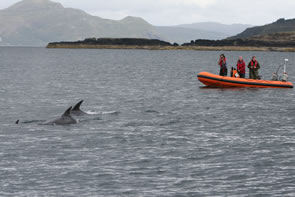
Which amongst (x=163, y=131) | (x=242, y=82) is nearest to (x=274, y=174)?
(x=163, y=131)

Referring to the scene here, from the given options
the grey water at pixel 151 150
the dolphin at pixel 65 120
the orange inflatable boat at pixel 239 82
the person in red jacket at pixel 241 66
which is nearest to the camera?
the grey water at pixel 151 150

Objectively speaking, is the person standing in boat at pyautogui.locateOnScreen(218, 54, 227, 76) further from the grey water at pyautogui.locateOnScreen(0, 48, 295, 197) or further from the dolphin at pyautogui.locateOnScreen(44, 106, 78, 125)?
the dolphin at pyautogui.locateOnScreen(44, 106, 78, 125)

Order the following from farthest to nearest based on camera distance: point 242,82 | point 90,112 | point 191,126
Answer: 1. point 242,82
2. point 90,112
3. point 191,126

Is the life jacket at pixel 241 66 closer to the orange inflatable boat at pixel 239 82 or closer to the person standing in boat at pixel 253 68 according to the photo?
the person standing in boat at pixel 253 68

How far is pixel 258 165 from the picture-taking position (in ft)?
48.0

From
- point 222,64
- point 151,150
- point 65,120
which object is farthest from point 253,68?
point 151,150

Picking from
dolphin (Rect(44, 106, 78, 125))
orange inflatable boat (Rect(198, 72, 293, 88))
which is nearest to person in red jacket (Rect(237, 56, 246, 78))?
orange inflatable boat (Rect(198, 72, 293, 88))

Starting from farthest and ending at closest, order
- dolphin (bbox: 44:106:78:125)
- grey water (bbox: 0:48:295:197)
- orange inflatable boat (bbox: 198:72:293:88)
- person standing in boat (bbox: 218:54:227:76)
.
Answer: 1. orange inflatable boat (bbox: 198:72:293:88)
2. person standing in boat (bbox: 218:54:227:76)
3. dolphin (bbox: 44:106:78:125)
4. grey water (bbox: 0:48:295:197)

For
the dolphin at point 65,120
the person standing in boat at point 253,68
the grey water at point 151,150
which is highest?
the person standing in boat at point 253,68

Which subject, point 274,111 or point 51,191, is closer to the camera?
point 51,191

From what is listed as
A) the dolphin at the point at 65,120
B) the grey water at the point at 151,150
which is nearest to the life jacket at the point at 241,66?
the grey water at the point at 151,150

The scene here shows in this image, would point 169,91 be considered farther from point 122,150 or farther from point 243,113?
point 122,150

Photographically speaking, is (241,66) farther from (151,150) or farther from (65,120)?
(151,150)

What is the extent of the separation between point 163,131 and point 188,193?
26.4 ft
